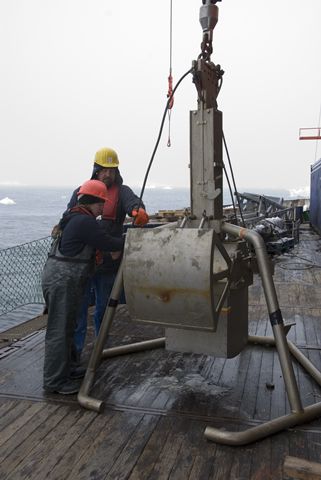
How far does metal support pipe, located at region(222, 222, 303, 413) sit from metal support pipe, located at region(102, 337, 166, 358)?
64.2 inches

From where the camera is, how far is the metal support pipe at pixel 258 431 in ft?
9.55

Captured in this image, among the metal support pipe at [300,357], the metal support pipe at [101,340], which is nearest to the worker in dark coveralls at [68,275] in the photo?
the metal support pipe at [101,340]

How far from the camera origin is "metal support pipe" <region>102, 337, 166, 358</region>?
4430 mm

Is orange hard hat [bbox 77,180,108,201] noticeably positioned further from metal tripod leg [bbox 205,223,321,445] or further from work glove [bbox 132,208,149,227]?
metal tripod leg [bbox 205,223,321,445]

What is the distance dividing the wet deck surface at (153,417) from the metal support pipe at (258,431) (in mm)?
47

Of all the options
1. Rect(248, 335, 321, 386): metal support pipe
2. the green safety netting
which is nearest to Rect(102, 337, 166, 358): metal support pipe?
Rect(248, 335, 321, 386): metal support pipe

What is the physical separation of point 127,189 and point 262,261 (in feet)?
5.16

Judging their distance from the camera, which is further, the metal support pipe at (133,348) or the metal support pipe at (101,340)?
the metal support pipe at (133,348)

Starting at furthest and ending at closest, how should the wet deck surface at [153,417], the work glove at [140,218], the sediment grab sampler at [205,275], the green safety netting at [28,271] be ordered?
the green safety netting at [28,271]
the work glove at [140,218]
the sediment grab sampler at [205,275]
the wet deck surface at [153,417]

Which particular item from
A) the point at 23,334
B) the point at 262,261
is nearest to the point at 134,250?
the point at 262,261

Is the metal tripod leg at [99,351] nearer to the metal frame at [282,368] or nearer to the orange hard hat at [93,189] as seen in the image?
the metal frame at [282,368]

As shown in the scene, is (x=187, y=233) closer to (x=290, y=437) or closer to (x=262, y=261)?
(x=262, y=261)

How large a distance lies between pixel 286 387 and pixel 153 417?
960mm

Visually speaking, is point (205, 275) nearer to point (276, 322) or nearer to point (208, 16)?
point (276, 322)
